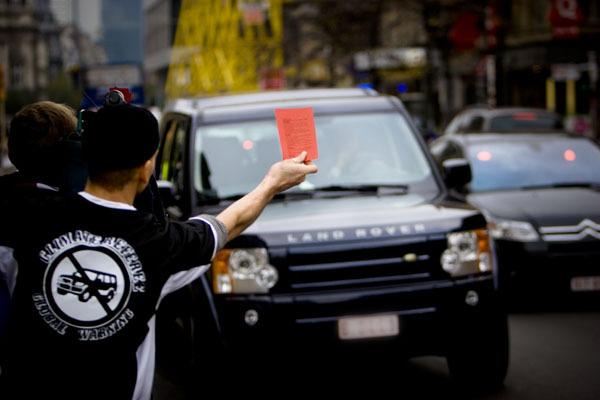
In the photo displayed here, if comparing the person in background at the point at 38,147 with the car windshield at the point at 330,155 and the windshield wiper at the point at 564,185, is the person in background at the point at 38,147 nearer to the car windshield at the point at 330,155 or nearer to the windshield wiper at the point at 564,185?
the car windshield at the point at 330,155

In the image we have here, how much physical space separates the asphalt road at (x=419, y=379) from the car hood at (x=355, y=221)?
749 millimetres

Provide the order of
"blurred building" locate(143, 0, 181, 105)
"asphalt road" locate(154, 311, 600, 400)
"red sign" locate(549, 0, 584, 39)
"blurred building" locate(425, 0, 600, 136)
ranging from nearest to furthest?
"asphalt road" locate(154, 311, 600, 400) < "red sign" locate(549, 0, 584, 39) < "blurred building" locate(425, 0, 600, 136) < "blurred building" locate(143, 0, 181, 105)

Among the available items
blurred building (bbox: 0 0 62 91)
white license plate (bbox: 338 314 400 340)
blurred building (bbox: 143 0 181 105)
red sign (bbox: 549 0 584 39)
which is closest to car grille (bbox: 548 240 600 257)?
white license plate (bbox: 338 314 400 340)

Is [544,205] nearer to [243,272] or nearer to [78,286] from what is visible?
[243,272]

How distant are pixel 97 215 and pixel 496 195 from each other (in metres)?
6.99

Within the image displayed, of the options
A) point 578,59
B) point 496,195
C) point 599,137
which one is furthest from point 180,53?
point 496,195

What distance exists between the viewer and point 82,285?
2471 millimetres

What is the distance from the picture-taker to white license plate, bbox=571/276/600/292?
25.9 ft

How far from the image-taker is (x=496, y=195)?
29.7ft

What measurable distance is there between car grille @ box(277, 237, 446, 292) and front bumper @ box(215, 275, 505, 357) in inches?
2.5

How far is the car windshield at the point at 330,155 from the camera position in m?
6.05

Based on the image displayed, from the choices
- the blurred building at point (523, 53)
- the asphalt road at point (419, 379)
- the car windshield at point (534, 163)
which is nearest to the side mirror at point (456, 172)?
the asphalt road at point (419, 379)

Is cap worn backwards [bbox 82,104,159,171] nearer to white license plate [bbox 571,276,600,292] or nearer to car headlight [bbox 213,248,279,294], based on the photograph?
car headlight [bbox 213,248,279,294]

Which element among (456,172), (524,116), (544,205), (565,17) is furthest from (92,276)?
(565,17)
